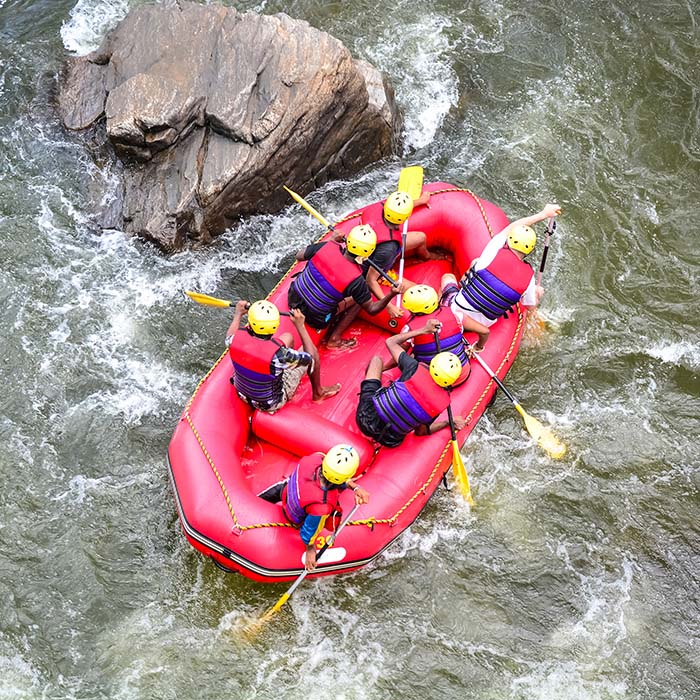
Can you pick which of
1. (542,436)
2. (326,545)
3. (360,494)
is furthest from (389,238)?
(326,545)

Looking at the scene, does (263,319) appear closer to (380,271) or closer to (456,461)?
(380,271)

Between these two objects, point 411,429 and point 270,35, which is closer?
point 411,429

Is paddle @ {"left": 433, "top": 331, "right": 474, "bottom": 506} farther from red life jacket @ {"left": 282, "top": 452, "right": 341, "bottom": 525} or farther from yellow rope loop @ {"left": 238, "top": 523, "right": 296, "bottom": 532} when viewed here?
yellow rope loop @ {"left": 238, "top": 523, "right": 296, "bottom": 532}

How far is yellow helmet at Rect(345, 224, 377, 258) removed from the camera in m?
5.55

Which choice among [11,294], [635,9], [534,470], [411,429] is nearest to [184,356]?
[11,294]

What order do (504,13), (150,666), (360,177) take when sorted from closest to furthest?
(150,666), (360,177), (504,13)

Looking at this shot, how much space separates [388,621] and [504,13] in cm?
720

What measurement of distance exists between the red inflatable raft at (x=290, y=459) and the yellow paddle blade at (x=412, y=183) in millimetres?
515

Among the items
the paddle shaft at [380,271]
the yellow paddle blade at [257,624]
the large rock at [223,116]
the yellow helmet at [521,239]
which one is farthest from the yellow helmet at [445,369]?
the large rock at [223,116]

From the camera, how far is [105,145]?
7.61 meters

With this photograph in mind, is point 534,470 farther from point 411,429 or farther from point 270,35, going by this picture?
point 270,35

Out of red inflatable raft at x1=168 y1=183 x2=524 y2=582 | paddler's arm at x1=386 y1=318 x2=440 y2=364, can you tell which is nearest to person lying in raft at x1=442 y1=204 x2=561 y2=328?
red inflatable raft at x1=168 y1=183 x2=524 y2=582

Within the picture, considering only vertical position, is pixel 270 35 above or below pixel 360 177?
above

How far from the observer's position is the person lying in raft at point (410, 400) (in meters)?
5.05
